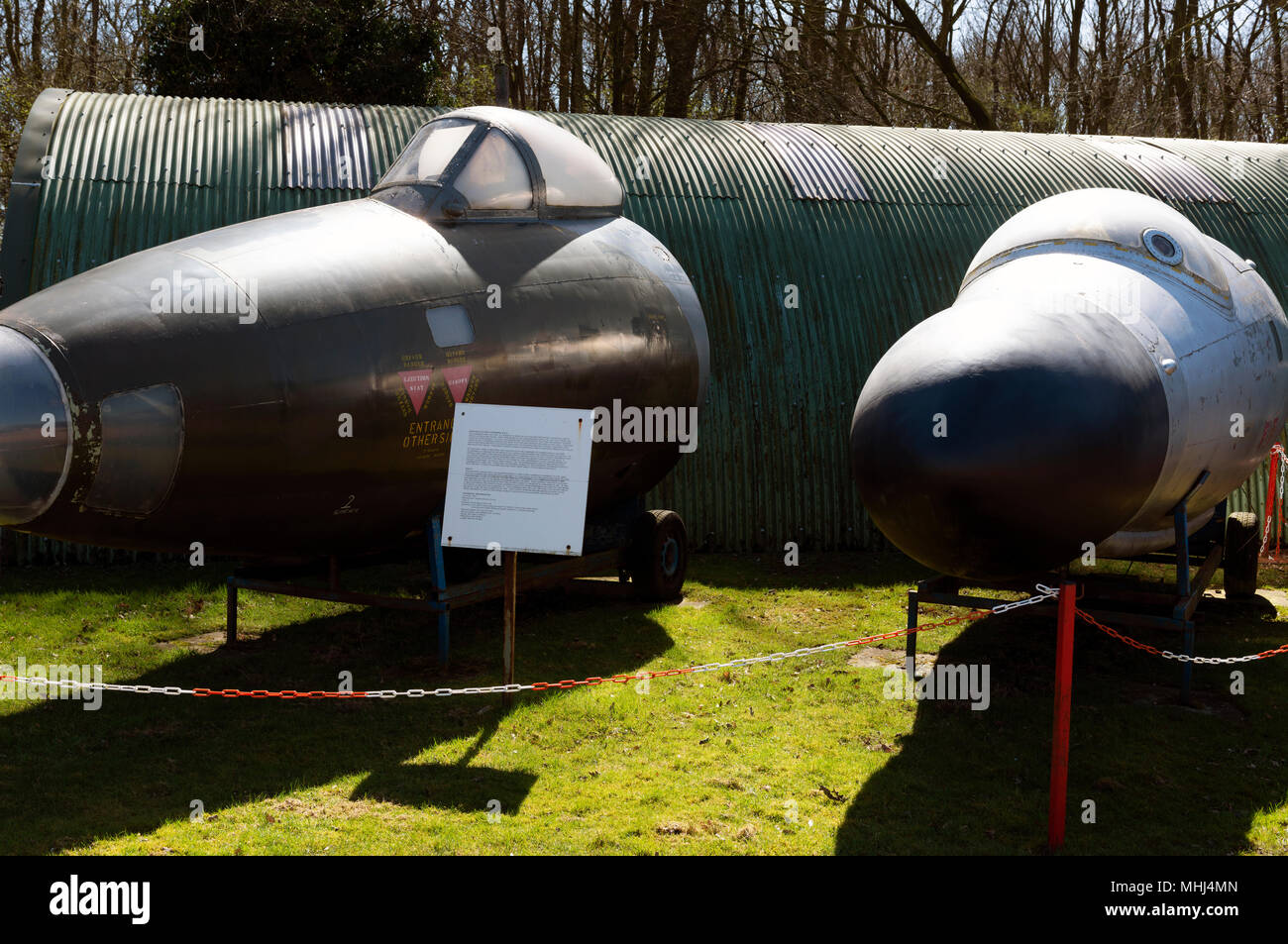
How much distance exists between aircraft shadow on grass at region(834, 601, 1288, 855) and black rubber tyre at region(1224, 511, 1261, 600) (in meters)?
1.73

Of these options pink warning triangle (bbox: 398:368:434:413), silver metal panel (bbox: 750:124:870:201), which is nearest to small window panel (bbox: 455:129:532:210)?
pink warning triangle (bbox: 398:368:434:413)

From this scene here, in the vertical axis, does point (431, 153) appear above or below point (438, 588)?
above

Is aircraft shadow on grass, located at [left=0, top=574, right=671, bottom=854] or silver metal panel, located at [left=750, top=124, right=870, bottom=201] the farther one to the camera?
silver metal panel, located at [left=750, top=124, right=870, bottom=201]

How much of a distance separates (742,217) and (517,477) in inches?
269

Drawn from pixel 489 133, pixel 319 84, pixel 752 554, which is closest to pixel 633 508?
pixel 752 554

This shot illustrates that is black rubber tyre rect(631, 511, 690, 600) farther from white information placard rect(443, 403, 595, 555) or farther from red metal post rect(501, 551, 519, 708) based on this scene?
white information placard rect(443, 403, 595, 555)

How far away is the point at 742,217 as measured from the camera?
13023mm

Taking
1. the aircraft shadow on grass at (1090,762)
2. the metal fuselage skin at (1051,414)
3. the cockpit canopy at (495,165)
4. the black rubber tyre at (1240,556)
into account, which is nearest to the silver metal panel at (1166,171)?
the black rubber tyre at (1240,556)

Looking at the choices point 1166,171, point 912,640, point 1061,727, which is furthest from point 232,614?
point 1166,171

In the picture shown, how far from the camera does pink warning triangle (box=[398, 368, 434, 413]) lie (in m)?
7.09

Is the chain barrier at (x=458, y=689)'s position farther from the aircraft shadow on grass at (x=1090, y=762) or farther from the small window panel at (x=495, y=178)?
the small window panel at (x=495, y=178)

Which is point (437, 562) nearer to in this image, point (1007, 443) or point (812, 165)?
point (1007, 443)

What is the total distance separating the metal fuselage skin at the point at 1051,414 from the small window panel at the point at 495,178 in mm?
3163

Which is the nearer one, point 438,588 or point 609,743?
point 609,743
